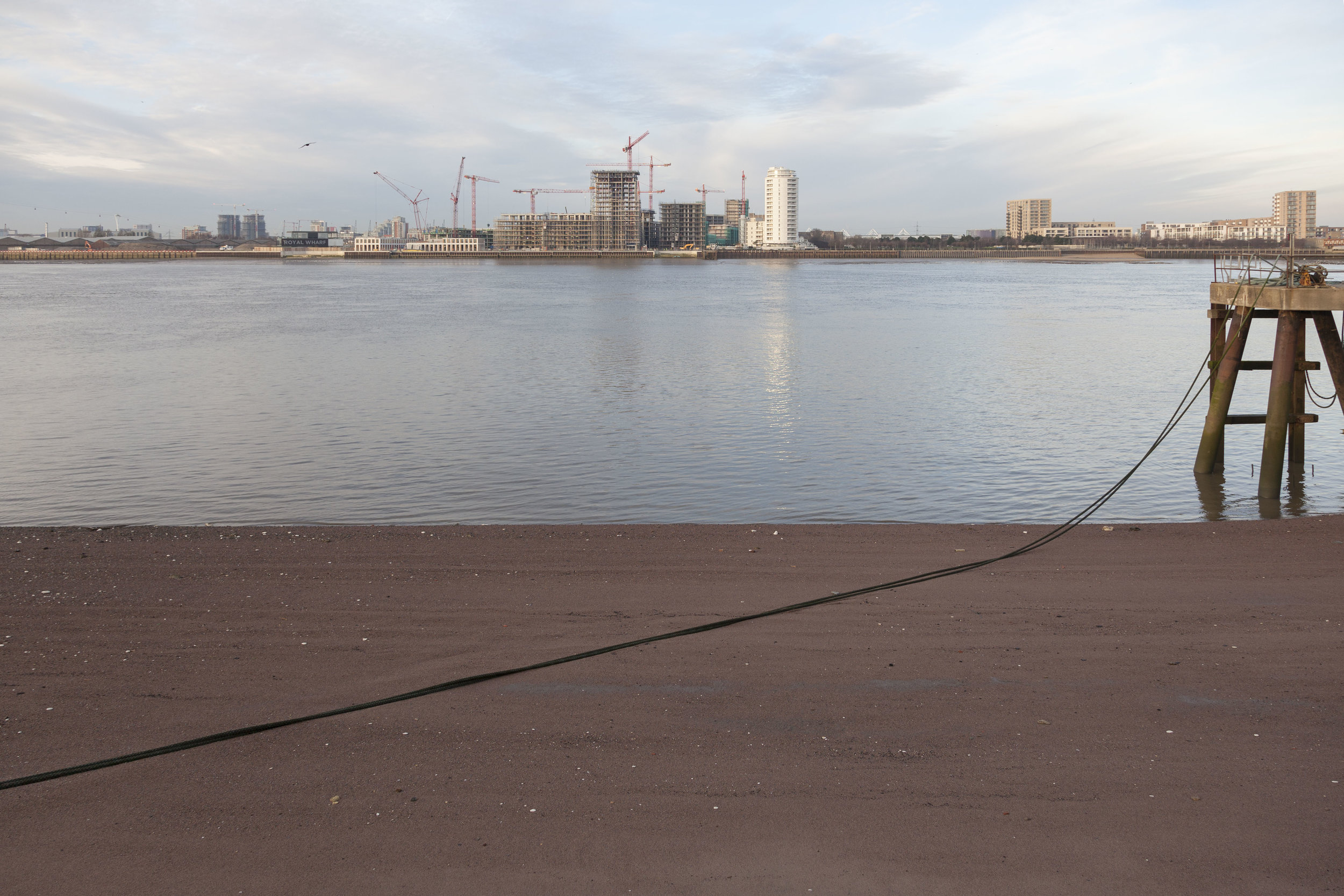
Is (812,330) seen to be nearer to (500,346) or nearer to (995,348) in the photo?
(995,348)

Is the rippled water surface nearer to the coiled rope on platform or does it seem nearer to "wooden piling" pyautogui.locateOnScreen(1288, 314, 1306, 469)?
"wooden piling" pyautogui.locateOnScreen(1288, 314, 1306, 469)

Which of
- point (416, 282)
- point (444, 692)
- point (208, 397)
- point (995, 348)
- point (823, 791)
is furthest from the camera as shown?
point (416, 282)

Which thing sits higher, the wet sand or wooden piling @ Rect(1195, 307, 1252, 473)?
wooden piling @ Rect(1195, 307, 1252, 473)

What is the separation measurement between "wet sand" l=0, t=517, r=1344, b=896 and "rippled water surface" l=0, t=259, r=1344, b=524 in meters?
4.12

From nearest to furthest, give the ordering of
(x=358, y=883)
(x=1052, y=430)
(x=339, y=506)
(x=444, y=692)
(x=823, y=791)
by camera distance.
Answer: (x=358, y=883) → (x=823, y=791) → (x=444, y=692) → (x=339, y=506) → (x=1052, y=430)

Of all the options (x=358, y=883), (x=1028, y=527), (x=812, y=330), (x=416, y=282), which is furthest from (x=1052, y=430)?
(x=416, y=282)

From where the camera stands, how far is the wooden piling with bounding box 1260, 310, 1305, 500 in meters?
12.0

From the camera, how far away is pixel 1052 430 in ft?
61.0

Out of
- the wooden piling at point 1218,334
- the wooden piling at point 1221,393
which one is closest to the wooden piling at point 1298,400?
the wooden piling at point 1221,393

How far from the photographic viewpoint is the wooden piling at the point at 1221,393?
485 inches

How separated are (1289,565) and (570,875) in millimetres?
6866

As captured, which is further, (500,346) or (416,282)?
(416,282)

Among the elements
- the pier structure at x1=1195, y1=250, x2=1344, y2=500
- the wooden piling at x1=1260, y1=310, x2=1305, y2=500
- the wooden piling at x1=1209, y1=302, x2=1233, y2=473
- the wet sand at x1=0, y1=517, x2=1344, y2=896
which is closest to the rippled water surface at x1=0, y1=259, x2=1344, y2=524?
the wooden piling at x1=1260, y1=310, x2=1305, y2=500

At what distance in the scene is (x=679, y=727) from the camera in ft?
17.0
